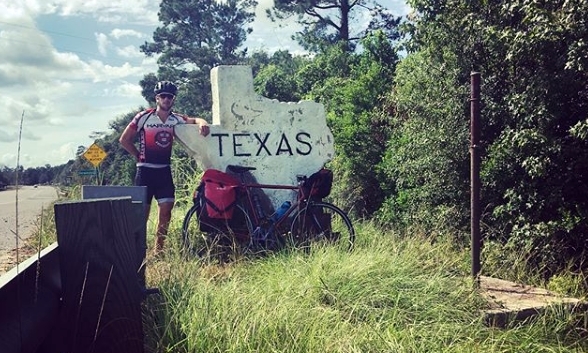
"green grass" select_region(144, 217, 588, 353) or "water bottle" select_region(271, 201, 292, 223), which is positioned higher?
"water bottle" select_region(271, 201, 292, 223)

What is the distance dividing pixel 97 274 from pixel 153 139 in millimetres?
4546

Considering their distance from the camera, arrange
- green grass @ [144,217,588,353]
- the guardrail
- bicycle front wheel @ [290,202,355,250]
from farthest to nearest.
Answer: bicycle front wheel @ [290,202,355,250], green grass @ [144,217,588,353], the guardrail

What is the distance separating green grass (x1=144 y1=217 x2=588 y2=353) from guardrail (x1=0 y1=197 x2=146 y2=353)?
771 mm

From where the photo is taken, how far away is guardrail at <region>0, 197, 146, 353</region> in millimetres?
2387

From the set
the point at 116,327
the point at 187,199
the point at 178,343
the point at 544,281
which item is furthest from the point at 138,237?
the point at 187,199

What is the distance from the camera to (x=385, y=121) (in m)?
10.0

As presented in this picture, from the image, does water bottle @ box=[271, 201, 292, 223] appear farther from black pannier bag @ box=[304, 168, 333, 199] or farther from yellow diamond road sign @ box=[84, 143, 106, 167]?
yellow diamond road sign @ box=[84, 143, 106, 167]

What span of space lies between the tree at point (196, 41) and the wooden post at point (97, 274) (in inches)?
1416

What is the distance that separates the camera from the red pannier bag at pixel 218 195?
654 cm

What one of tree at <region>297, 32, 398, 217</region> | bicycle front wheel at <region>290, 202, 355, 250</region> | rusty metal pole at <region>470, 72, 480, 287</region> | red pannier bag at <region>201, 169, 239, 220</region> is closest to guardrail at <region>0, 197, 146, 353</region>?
rusty metal pole at <region>470, 72, 480, 287</region>

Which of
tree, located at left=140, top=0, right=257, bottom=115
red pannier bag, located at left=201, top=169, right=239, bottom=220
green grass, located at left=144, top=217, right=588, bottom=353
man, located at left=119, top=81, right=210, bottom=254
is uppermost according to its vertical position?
tree, located at left=140, top=0, right=257, bottom=115

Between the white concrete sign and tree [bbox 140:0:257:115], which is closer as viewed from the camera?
the white concrete sign

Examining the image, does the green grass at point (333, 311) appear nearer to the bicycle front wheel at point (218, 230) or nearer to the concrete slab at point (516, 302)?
the concrete slab at point (516, 302)

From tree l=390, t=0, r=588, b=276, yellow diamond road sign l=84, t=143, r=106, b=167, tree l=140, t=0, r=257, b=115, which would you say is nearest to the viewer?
tree l=390, t=0, r=588, b=276
